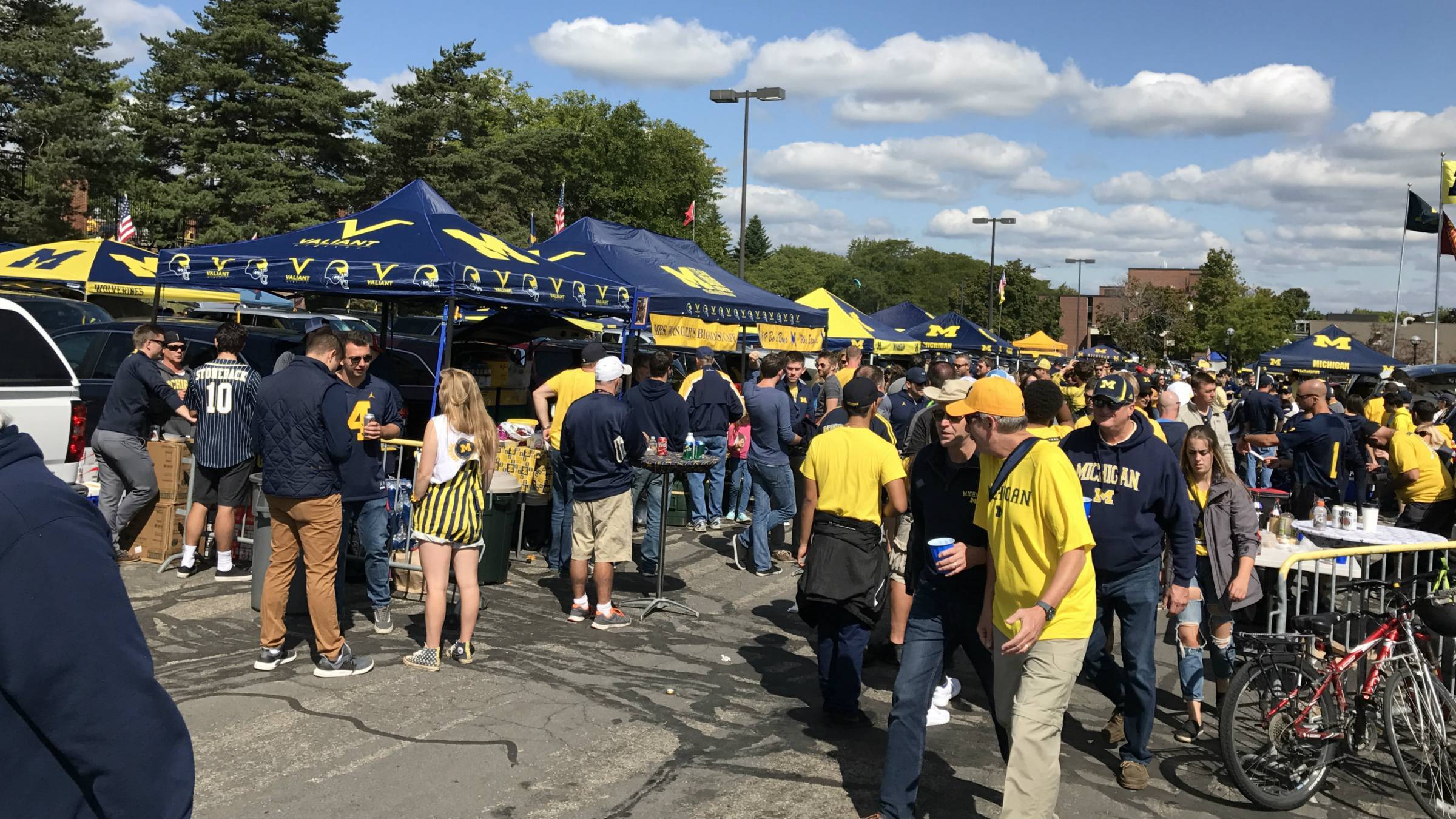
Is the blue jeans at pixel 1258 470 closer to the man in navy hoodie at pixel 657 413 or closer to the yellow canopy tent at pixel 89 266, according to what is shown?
the man in navy hoodie at pixel 657 413

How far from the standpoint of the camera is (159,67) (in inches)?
1483

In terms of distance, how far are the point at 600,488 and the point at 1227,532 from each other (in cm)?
400

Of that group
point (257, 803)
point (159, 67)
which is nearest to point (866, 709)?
point (257, 803)

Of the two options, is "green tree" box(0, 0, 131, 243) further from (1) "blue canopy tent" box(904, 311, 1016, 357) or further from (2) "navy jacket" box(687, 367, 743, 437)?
(2) "navy jacket" box(687, 367, 743, 437)

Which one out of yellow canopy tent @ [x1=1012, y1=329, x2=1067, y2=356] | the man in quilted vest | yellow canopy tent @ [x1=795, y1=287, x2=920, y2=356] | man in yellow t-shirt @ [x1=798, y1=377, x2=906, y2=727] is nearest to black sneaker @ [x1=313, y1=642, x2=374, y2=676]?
the man in quilted vest

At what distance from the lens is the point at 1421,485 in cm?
861

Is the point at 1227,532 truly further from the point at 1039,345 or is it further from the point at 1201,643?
the point at 1039,345

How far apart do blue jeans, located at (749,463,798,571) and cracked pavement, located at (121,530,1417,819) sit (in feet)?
7.00

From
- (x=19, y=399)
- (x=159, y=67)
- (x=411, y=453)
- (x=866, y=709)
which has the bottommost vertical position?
(x=866, y=709)

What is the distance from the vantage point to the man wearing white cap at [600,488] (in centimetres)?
750

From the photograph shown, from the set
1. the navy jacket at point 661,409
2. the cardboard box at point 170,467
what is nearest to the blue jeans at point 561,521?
the navy jacket at point 661,409

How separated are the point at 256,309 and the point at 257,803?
20.2 metres

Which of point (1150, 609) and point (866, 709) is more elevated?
point (1150, 609)

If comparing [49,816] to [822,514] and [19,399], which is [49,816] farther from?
[19,399]
